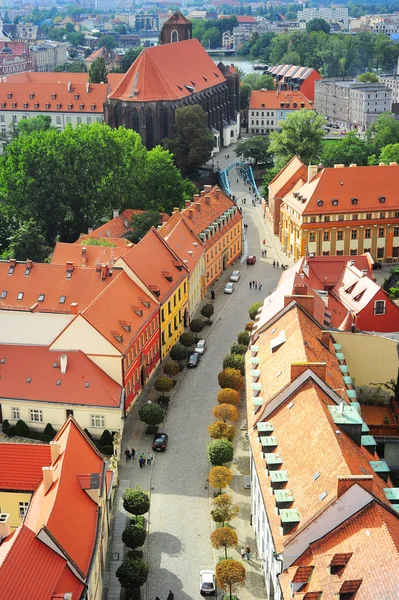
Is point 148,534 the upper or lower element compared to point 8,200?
lower

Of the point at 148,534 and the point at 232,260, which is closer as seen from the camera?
the point at 148,534

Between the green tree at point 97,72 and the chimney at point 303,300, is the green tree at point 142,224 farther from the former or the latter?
the green tree at point 97,72

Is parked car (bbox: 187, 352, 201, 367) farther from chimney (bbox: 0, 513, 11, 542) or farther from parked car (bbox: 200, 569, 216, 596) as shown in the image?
chimney (bbox: 0, 513, 11, 542)

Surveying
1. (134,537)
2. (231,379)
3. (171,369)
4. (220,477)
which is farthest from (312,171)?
(134,537)

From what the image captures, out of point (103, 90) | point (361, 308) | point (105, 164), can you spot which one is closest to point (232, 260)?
point (105, 164)

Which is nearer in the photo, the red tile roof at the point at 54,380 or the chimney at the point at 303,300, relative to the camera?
the chimney at the point at 303,300

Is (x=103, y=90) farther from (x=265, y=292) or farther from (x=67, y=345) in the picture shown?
(x=67, y=345)

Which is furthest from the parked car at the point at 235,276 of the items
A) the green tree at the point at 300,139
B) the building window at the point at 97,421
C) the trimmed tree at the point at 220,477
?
the trimmed tree at the point at 220,477

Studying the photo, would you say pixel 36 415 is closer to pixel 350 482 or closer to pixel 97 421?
pixel 97 421
